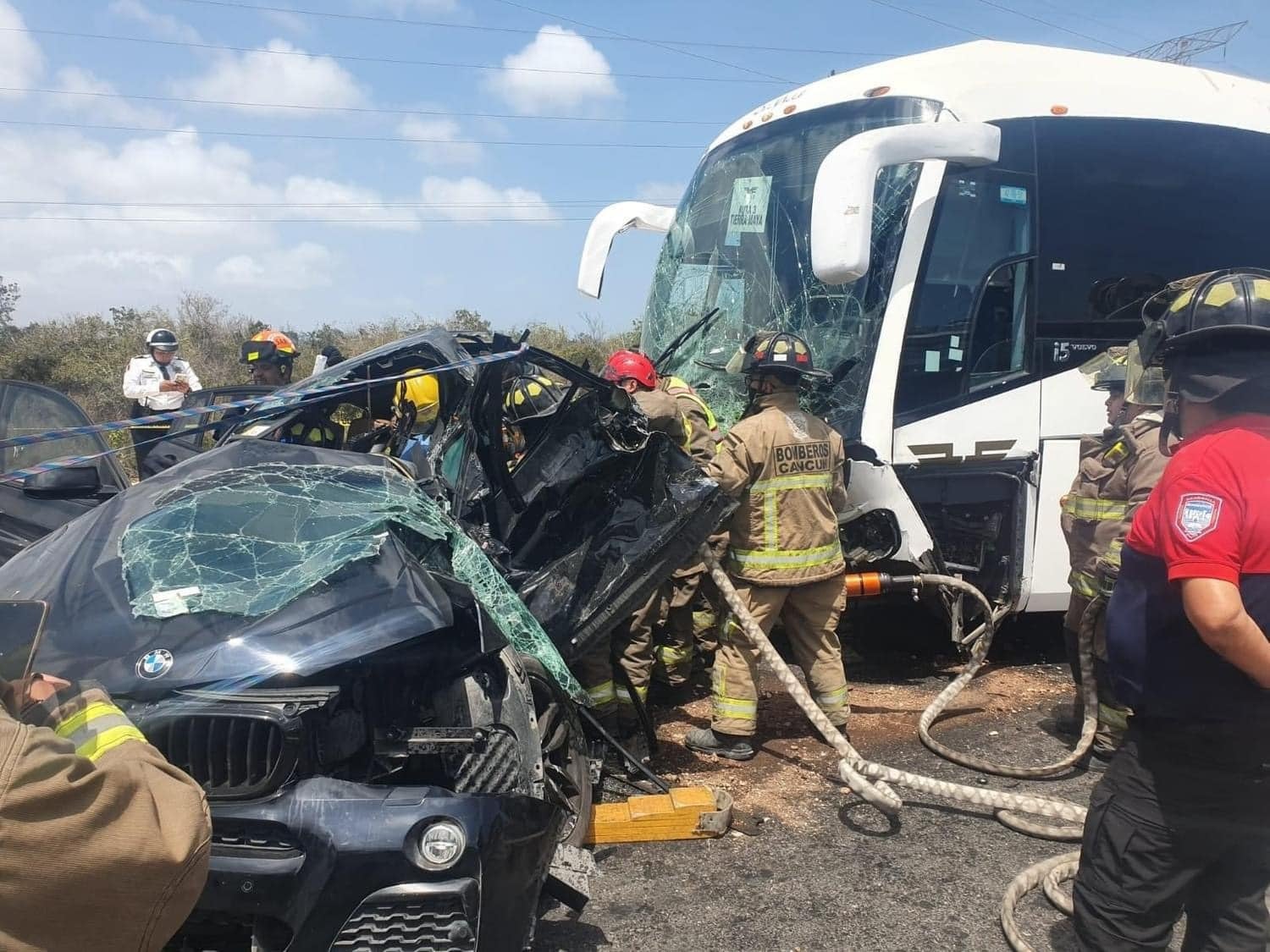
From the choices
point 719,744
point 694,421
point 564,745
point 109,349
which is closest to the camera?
point 564,745

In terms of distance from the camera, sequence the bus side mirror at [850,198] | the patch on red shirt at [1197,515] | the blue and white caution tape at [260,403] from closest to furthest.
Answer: the patch on red shirt at [1197,515] → the blue and white caution tape at [260,403] → the bus side mirror at [850,198]

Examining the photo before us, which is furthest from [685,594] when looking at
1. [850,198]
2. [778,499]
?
[850,198]

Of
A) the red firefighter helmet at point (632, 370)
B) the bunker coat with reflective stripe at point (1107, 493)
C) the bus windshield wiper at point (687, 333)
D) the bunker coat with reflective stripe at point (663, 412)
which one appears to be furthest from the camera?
the bus windshield wiper at point (687, 333)

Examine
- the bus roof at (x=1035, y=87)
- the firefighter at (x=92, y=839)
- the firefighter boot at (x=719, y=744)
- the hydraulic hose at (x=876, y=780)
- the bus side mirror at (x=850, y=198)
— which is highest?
Answer: the bus roof at (x=1035, y=87)

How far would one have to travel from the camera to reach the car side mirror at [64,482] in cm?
355

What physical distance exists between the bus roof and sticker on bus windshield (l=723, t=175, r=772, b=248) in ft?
1.36

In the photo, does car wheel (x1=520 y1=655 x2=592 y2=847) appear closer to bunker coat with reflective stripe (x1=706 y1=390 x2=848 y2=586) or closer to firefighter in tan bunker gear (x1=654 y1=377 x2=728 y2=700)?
bunker coat with reflective stripe (x1=706 y1=390 x2=848 y2=586)

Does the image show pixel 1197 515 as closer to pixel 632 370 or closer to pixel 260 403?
pixel 260 403

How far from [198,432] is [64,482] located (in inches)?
19.9

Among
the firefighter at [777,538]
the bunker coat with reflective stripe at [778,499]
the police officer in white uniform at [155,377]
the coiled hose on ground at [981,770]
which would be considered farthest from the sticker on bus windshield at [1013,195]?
the police officer in white uniform at [155,377]

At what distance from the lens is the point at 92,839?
127cm

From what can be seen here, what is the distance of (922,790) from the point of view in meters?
3.74

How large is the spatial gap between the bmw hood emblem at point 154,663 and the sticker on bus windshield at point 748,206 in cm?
437

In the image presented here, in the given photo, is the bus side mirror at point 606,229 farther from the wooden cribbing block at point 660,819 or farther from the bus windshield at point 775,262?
the wooden cribbing block at point 660,819
